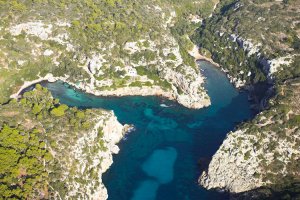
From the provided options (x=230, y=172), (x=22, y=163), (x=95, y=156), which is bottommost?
(x=95, y=156)

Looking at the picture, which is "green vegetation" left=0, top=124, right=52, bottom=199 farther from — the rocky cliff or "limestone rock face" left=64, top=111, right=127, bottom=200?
the rocky cliff

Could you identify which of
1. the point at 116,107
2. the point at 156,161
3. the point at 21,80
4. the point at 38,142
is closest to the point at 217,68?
the point at 116,107

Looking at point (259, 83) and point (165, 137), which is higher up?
point (259, 83)

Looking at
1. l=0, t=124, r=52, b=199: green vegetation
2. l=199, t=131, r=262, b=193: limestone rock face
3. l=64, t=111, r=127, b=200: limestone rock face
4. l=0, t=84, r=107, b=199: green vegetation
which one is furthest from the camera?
l=199, t=131, r=262, b=193: limestone rock face

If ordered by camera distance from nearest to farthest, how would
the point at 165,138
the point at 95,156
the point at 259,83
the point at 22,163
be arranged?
the point at 22,163 < the point at 95,156 < the point at 165,138 < the point at 259,83

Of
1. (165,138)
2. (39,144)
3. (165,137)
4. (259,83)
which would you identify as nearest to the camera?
(39,144)

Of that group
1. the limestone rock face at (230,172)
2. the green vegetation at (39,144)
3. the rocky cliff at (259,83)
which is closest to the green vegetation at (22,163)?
the green vegetation at (39,144)

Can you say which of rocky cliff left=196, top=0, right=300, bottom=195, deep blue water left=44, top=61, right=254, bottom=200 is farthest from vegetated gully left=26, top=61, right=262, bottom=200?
rocky cliff left=196, top=0, right=300, bottom=195

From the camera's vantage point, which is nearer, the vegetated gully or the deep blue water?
the deep blue water

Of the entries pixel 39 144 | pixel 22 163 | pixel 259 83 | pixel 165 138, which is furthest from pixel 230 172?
pixel 22 163

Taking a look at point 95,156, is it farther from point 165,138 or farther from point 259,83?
point 259,83
